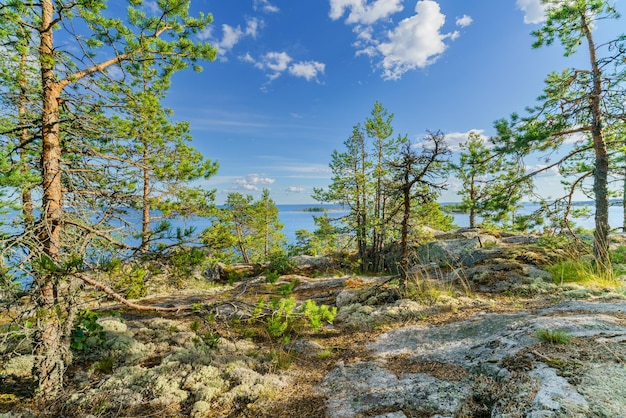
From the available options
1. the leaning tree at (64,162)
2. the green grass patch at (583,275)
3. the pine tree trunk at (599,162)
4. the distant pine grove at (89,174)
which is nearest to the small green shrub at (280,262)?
the distant pine grove at (89,174)

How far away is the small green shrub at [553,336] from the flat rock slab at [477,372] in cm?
11

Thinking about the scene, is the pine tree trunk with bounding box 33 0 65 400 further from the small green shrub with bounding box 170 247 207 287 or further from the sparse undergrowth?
the small green shrub with bounding box 170 247 207 287

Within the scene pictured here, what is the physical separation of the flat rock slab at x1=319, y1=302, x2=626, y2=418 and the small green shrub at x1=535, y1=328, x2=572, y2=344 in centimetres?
11

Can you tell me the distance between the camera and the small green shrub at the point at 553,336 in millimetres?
3175

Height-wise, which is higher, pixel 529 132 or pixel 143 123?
pixel 529 132

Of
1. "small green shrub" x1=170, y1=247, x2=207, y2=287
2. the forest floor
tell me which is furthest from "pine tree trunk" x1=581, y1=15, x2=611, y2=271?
"small green shrub" x1=170, y1=247, x2=207, y2=287

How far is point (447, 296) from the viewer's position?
704 centimetres

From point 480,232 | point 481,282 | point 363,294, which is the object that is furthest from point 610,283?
point 480,232

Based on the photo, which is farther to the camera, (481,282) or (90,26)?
(481,282)

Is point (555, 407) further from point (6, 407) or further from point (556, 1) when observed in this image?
point (556, 1)

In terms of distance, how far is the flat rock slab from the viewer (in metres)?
2.27

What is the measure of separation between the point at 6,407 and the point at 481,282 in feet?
35.8

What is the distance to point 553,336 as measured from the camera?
10.7ft

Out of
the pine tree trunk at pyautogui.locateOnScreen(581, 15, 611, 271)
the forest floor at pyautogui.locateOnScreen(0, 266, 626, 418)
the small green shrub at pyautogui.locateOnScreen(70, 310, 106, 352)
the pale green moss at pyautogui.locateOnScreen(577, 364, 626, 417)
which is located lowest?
the forest floor at pyautogui.locateOnScreen(0, 266, 626, 418)
